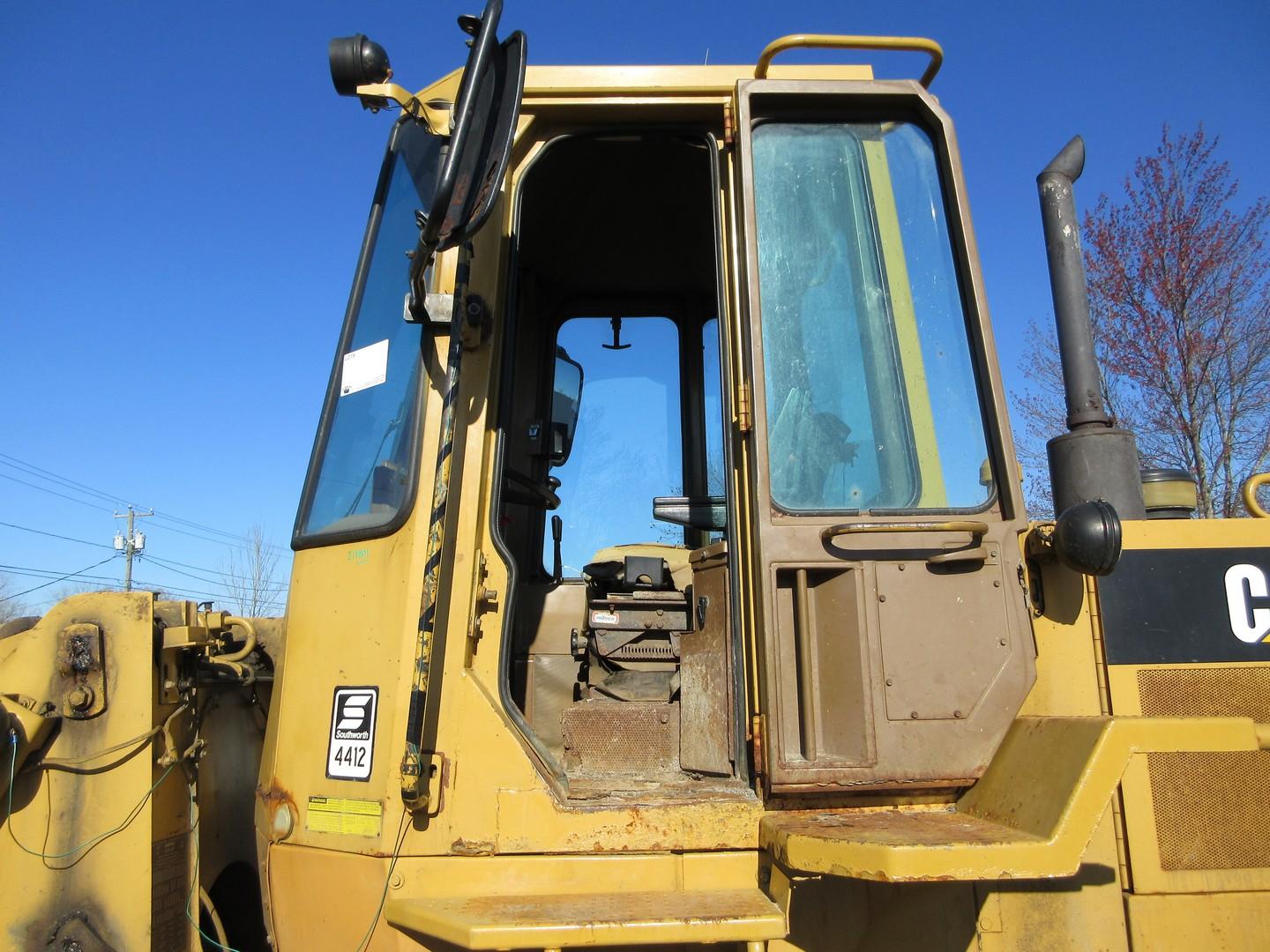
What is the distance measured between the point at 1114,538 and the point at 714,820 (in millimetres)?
1120

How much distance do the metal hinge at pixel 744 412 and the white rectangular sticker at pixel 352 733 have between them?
114 centimetres

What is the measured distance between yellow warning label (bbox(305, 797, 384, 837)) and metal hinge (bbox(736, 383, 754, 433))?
50.8 inches

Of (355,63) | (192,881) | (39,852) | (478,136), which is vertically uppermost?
(355,63)

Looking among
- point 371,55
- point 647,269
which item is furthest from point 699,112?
point 647,269

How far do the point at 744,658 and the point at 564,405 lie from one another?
77.4 inches

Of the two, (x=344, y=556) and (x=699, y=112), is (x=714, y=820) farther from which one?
(x=699, y=112)

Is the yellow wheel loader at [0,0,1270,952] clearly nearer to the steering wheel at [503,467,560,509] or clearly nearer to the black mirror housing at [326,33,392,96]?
the black mirror housing at [326,33,392,96]

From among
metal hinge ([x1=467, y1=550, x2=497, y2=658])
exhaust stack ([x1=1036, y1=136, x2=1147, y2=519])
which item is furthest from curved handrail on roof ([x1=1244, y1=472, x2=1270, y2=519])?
metal hinge ([x1=467, y1=550, x2=497, y2=658])

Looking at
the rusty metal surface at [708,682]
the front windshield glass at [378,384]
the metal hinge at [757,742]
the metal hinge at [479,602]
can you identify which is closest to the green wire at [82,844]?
the front windshield glass at [378,384]

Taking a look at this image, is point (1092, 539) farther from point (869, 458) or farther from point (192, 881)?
point (192, 881)

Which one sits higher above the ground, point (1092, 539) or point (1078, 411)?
point (1078, 411)

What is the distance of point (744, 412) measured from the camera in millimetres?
2342

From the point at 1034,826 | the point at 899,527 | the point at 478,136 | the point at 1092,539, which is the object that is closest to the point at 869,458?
the point at 899,527

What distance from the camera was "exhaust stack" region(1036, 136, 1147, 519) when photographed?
2.47 m
